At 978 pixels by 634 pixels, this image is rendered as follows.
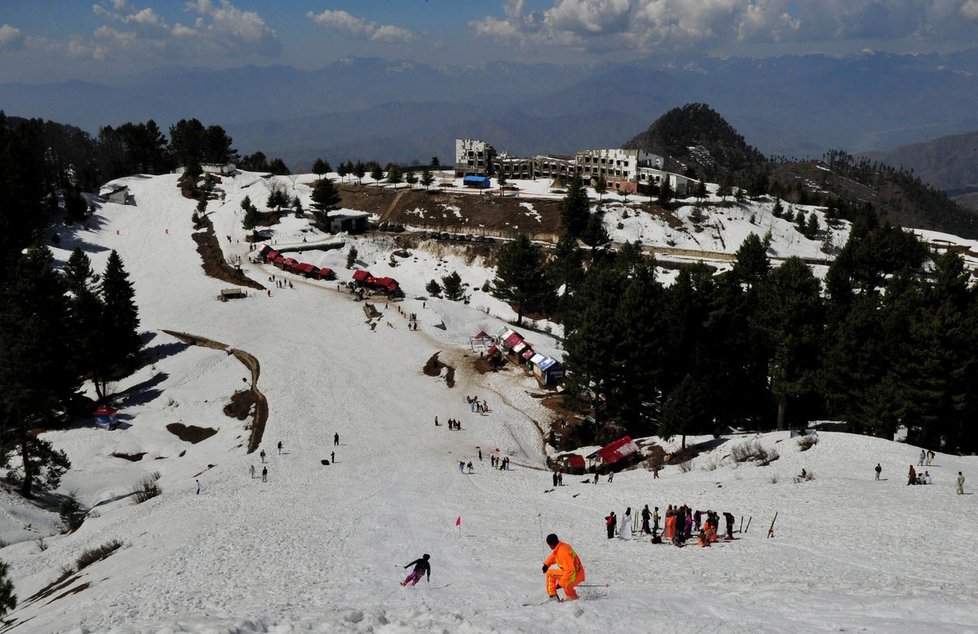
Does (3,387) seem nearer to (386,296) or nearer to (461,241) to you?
(386,296)

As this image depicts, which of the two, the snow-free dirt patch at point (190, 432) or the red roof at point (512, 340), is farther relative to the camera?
the red roof at point (512, 340)

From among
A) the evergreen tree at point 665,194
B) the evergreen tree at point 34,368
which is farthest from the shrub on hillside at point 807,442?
the evergreen tree at point 665,194

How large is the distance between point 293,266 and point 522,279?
1307 inches

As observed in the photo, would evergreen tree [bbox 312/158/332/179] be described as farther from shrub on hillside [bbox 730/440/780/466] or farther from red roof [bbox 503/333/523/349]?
shrub on hillside [bbox 730/440/780/466]

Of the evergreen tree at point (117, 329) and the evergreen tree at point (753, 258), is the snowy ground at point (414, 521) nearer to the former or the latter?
the evergreen tree at point (117, 329)

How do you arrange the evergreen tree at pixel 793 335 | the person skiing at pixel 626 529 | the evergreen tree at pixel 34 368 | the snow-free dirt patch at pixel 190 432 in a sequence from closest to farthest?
the person skiing at pixel 626 529 → the evergreen tree at pixel 34 368 → the evergreen tree at pixel 793 335 → the snow-free dirt patch at pixel 190 432

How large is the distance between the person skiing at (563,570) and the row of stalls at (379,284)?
64.1m

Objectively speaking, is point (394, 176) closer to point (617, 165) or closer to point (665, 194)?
point (617, 165)

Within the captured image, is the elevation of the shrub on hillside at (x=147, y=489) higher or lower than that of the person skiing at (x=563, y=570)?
lower

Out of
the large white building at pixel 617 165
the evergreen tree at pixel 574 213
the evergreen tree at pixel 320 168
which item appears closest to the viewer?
the evergreen tree at pixel 574 213

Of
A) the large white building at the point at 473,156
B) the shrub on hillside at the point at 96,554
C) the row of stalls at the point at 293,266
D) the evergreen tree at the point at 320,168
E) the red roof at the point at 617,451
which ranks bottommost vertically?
the shrub on hillside at the point at 96,554

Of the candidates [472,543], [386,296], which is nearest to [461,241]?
[386,296]

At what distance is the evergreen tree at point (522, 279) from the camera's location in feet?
238

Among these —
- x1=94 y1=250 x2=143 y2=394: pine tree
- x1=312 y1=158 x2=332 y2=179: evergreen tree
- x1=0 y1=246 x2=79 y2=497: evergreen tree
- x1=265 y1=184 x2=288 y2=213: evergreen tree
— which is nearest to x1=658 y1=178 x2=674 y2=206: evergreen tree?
x1=265 y1=184 x2=288 y2=213: evergreen tree
